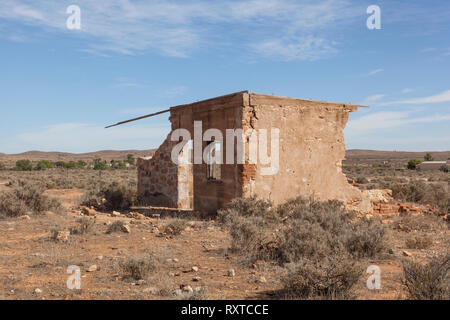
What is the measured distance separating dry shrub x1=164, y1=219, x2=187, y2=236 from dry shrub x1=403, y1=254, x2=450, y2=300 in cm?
491

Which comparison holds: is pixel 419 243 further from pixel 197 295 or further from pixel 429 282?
pixel 197 295

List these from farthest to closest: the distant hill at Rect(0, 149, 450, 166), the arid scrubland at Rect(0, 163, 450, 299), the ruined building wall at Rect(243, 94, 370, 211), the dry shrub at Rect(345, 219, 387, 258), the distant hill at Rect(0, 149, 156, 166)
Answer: the distant hill at Rect(0, 149, 450, 166), the distant hill at Rect(0, 149, 156, 166), the ruined building wall at Rect(243, 94, 370, 211), the dry shrub at Rect(345, 219, 387, 258), the arid scrubland at Rect(0, 163, 450, 299)

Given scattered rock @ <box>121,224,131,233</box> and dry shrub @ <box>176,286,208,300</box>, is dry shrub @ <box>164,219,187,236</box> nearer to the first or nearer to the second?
scattered rock @ <box>121,224,131,233</box>

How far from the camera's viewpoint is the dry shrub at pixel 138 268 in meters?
5.22

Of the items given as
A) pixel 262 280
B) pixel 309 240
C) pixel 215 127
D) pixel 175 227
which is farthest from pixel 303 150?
pixel 262 280

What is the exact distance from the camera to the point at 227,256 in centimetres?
650

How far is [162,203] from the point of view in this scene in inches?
535

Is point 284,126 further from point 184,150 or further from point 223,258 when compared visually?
point 223,258

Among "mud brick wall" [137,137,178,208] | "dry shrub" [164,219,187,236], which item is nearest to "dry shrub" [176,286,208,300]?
"dry shrub" [164,219,187,236]

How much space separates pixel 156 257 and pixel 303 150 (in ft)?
20.0

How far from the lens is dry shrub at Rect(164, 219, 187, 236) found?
8133 mm

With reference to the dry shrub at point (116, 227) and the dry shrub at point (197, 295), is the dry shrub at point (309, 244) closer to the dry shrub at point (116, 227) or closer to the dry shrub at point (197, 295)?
the dry shrub at point (197, 295)

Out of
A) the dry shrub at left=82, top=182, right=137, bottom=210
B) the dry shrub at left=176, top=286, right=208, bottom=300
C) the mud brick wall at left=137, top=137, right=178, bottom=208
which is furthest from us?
the dry shrub at left=82, top=182, right=137, bottom=210
